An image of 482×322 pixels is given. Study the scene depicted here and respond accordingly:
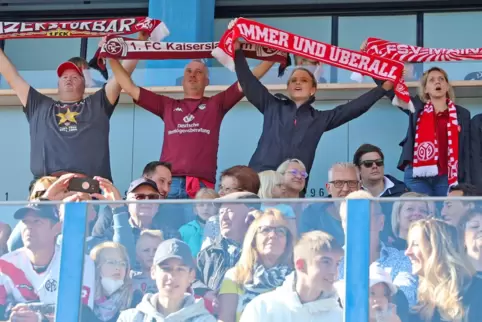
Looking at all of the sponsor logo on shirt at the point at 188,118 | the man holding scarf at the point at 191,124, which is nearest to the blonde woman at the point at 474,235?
the man holding scarf at the point at 191,124

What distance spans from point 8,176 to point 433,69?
4.10 meters

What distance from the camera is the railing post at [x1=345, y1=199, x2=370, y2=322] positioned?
21.7ft

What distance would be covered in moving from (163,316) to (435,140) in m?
3.45

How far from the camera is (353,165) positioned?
8883 mm

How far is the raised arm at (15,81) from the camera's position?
978 centimetres

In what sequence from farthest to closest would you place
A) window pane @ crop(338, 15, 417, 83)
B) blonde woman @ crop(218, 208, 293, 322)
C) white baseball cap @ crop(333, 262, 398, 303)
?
1. window pane @ crop(338, 15, 417, 83)
2. blonde woman @ crop(218, 208, 293, 322)
3. white baseball cap @ crop(333, 262, 398, 303)

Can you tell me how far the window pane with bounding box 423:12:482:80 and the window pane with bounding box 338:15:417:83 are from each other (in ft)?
0.47

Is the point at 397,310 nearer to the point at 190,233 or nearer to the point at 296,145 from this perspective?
the point at 190,233

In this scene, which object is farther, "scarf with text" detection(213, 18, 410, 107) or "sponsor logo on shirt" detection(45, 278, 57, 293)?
"scarf with text" detection(213, 18, 410, 107)

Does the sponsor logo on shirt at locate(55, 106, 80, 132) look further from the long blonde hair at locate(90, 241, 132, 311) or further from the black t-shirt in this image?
the long blonde hair at locate(90, 241, 132, 311)

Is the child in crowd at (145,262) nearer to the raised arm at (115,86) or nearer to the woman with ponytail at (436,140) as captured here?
the raised arm at (115,86)

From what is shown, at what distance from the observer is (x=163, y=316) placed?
6.83 metres

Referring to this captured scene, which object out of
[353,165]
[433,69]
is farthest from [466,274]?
[433,69]

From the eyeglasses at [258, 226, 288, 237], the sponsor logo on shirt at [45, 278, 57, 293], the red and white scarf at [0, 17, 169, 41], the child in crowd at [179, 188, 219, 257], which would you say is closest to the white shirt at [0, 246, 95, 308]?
the sponsor logo on shirt at [45, 278, 57, 293]
